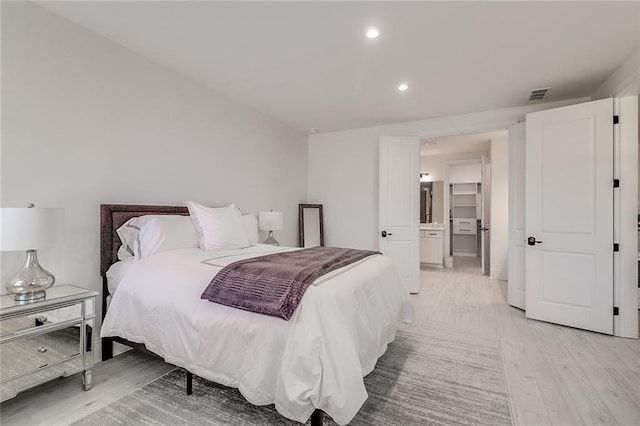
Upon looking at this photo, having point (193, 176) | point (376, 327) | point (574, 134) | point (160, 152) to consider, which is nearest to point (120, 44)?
point (160, 152)

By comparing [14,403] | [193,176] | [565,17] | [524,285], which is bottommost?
[14,403]

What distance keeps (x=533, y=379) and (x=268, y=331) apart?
201cm

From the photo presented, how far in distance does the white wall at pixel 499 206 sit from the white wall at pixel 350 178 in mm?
1929

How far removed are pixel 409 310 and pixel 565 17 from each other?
262 cm

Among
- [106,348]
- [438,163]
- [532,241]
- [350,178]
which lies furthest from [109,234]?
[438,163]

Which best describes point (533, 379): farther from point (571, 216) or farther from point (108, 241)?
point (108, 241)

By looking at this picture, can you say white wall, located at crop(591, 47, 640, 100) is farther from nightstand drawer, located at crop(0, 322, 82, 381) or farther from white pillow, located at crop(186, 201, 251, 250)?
nightstand drawer, located at crop(0, 322, 82, 381)

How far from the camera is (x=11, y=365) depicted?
1773 mm

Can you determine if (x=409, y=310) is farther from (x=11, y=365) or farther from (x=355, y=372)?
(x=11, y=365)

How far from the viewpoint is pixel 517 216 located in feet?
12.9

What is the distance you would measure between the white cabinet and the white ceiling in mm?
3394

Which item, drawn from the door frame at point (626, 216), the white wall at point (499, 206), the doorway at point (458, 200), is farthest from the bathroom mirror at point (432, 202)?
the door frame at point (626, 216)

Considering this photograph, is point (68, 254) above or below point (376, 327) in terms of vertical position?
above

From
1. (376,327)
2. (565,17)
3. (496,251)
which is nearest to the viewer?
(376,327)
